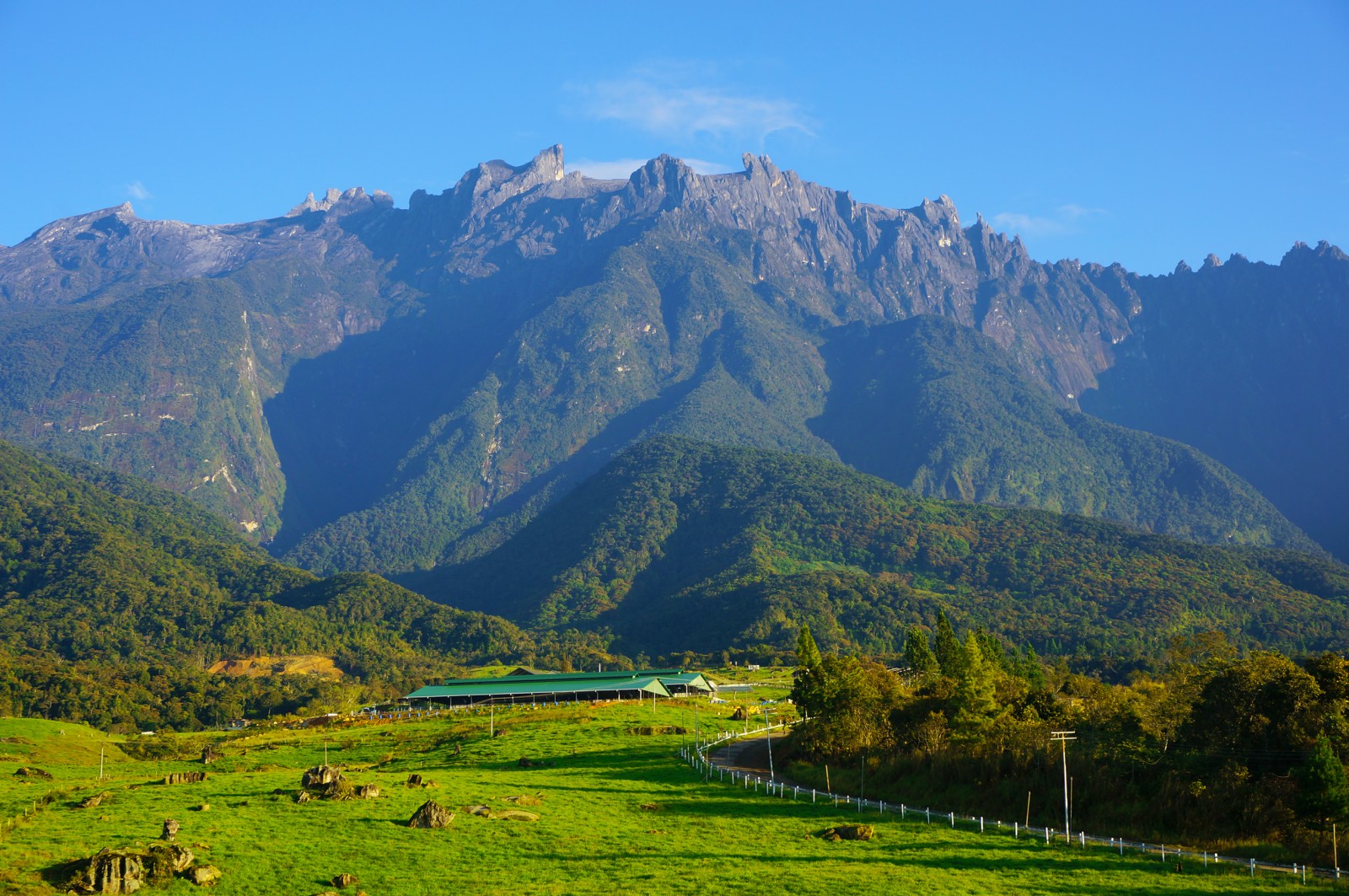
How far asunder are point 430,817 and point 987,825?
26.7 m

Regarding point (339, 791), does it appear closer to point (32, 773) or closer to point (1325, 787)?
point (32, 773)

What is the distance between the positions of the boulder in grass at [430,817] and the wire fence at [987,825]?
2001 cm

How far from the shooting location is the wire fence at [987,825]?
49.1 metres

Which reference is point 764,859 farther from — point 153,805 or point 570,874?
point 153,805

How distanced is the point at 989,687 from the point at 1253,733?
20.6 meters

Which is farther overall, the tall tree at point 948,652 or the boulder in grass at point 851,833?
the tall tree at point 948,652

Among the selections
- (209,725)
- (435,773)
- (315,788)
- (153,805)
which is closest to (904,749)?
(435,773)

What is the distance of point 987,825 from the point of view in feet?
193

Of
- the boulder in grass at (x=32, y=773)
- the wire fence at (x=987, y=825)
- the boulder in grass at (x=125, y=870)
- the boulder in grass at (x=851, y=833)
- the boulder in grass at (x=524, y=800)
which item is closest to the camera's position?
the boulder in grass at (x=125, y=870)

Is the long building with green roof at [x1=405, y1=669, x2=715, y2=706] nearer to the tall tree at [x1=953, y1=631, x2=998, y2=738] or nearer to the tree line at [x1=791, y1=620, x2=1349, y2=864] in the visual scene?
the tree line at [x1=791, y1=620, x2=1349, y2=864]

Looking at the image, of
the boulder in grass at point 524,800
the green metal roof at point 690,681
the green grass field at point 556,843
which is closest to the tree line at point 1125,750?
the green grass field at point 556,843

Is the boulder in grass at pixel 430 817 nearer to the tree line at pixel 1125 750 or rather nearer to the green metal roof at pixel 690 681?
the tree line at pixel 1125 750

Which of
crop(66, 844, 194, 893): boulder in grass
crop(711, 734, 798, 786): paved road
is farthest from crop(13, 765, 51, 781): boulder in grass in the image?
crop(711, 734, 798, 786): paved road

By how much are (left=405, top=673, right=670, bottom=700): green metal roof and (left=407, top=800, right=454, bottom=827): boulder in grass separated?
8231 cm
